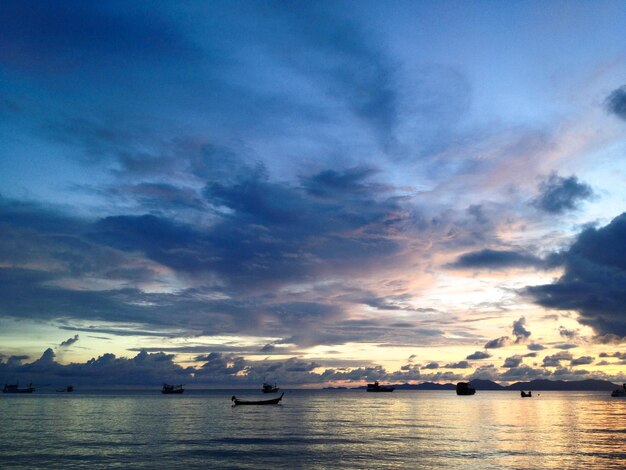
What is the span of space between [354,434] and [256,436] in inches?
677

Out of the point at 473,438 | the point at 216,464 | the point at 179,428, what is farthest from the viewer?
the point at 179,428

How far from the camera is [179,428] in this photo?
307ft

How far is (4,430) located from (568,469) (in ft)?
309

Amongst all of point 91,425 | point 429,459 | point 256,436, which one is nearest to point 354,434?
point 256,436

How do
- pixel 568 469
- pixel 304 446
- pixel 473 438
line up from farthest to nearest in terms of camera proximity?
1. pixel 473 438
2. pixel 304 446
3. pixel 568 469

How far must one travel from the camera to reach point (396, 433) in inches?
3374

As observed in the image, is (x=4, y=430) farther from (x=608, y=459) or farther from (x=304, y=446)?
(x=608, y=459)

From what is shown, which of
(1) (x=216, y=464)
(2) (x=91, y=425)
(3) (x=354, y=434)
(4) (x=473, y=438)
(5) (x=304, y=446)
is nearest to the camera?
(1) (x=216, y=464)

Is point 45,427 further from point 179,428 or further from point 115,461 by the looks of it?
point 115,461

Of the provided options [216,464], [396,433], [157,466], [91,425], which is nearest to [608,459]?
[396,433]

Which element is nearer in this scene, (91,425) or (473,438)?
(473,438)

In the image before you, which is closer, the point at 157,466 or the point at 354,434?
the point at 157,466

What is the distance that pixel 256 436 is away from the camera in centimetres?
8162

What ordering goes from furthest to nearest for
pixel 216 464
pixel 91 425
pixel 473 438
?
1. pixel 91 425
2. pixel 473 438
3. pixel 216 464
